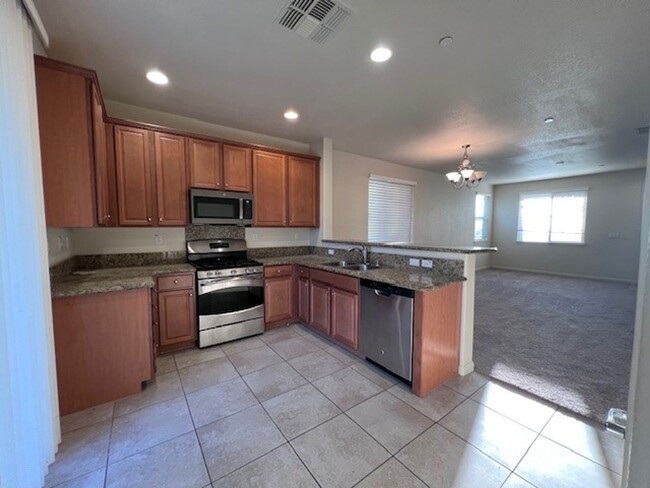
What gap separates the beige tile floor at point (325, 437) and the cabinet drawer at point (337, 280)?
0.83 m

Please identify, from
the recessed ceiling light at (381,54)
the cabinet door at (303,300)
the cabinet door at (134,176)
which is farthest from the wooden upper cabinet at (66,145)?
the cabinet door at (303,300)

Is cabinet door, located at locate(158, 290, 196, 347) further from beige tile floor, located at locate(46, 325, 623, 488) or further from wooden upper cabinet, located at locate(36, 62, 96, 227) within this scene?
wooden upper cabinet, located at locate(36, 62, 96, 227)

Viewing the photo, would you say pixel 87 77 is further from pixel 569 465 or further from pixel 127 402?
pixel 569 465

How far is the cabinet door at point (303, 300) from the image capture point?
349 centimetres

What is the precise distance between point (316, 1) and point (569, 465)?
10.3ft

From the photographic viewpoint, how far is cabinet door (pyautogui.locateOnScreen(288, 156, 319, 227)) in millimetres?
3973

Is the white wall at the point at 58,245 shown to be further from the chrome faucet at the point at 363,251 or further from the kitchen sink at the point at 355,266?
the chrome faucet at the point at 363,251

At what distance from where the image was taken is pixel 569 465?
1.58 metres

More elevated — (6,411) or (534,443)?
(6,411)

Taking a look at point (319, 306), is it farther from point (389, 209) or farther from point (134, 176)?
point (389, 209)

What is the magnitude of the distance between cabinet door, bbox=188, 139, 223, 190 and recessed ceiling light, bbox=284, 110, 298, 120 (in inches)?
35.9

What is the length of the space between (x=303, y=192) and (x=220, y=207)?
49.7 inches

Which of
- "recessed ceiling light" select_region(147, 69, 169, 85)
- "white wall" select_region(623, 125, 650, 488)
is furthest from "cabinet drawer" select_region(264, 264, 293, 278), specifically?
"white wall" select_region(623, 125, 650, 488)

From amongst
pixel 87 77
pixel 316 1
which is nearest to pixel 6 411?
pixel 87 77
